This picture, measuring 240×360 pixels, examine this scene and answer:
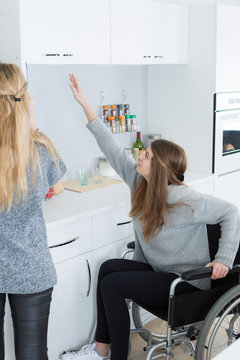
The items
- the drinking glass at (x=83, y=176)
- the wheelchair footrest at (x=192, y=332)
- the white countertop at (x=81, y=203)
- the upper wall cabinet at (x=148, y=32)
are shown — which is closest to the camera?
the wheelchair footrest at (x=192, y=332)

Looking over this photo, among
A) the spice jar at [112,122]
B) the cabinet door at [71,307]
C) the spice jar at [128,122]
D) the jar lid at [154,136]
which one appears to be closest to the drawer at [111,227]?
the cabinet door at [71,307]

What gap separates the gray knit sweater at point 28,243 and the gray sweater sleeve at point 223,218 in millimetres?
706

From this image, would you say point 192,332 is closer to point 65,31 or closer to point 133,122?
point 65,31

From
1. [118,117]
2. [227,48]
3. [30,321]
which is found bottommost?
[30,321]

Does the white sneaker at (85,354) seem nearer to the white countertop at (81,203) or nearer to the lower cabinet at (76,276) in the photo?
the lower cabinet at (76,276)

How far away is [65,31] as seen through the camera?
2451 millimetres

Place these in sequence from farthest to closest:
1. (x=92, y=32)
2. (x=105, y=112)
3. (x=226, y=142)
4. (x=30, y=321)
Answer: (x=226, y=142) → (x=105, y=112) → (x=92, y=32) → (x=30, y=321)

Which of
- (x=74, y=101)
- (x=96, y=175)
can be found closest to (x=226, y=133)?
(x=96, y=175)

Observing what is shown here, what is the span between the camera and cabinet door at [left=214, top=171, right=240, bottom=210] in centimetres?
342

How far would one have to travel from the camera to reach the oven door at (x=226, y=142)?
3.34m

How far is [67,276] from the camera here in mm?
2436

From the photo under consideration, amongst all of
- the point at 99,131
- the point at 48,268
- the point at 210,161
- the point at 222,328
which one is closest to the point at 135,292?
the point at 48,268

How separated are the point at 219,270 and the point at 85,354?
2.68ft

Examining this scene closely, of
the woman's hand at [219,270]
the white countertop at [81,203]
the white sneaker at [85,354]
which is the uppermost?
the white countertop at [81,203]
